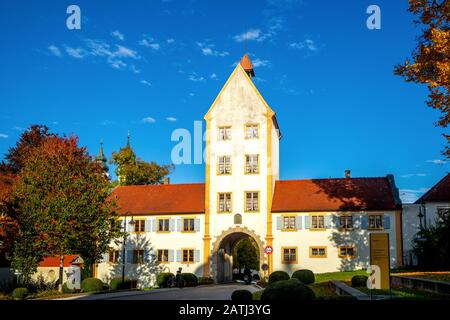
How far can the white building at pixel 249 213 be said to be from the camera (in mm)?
46406

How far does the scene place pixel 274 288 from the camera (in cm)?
1675

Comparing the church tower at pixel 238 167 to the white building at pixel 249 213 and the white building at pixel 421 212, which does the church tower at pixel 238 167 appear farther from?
the white building at pixel 421 212

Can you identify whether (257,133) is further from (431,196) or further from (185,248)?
(431,196)

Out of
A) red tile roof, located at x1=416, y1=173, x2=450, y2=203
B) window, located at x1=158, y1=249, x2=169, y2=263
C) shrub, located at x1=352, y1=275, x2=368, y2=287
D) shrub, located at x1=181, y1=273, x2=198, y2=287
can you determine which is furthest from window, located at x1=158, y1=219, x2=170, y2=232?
shrub, located at x1=352, y1=275, x2=368, y2=287

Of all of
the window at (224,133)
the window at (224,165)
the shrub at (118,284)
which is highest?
the window at (224,133)

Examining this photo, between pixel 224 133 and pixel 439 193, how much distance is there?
19882 millimetres

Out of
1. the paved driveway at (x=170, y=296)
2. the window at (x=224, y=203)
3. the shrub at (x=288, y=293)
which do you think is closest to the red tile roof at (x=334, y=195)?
the window at (x=224, y=203)

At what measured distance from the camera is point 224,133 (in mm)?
50688

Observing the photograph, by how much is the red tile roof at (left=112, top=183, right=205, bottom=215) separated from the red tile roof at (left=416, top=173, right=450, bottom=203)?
1990 cm

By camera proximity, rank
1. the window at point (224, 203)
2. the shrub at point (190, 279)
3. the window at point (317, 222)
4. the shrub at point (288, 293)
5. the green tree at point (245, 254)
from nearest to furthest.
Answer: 1. the shrub at point (288, 293)
2. the shrub at point (190, 279)
3. the window at point (317, 222)
4. the window at point (224, 203)
5. the green tree at point (245, 254)

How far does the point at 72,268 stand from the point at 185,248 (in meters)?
11.1

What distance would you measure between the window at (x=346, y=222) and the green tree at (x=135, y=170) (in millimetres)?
30561

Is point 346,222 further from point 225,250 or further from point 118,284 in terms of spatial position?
point 118,284

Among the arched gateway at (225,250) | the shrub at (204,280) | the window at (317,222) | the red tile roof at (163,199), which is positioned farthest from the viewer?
the red tile roof at (163,199)
